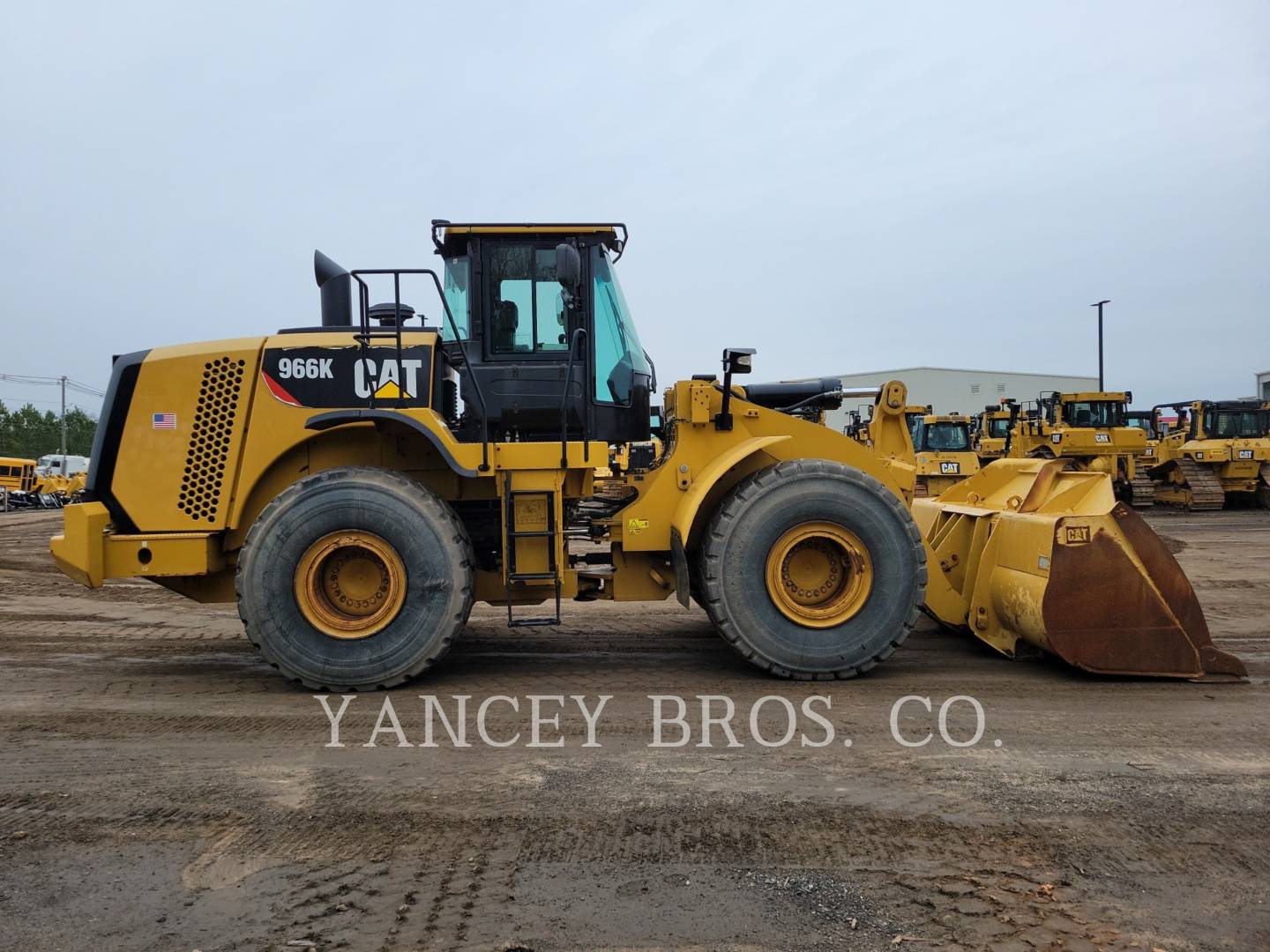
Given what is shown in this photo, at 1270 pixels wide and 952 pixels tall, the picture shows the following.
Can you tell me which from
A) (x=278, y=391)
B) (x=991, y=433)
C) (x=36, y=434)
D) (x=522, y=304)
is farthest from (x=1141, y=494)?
(x=36, y=434)

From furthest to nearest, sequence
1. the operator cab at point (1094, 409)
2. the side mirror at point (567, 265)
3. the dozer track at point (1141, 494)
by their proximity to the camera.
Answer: the dozer track at point (1141, 494) → the operator cab at point (1094, 409) → the side mirror at point (567, 265)

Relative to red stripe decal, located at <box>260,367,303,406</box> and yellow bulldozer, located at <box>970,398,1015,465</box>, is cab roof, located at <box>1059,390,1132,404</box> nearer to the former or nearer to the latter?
yellow bulldozer, located at <box>970,398,1015,465</box>

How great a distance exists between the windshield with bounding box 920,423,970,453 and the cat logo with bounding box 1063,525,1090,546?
61.3 ft

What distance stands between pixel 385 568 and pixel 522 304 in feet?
6.04

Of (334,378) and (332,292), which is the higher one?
(332,292)

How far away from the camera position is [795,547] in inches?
210

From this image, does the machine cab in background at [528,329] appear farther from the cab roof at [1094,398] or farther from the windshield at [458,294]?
the cab roof at [1094,398]

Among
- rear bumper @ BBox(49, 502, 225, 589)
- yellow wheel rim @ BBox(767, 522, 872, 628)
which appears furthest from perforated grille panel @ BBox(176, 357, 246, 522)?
yellow wheel rim @ BBox(767, 522, 872, 628)

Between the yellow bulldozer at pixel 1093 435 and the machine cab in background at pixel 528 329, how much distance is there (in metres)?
18.8

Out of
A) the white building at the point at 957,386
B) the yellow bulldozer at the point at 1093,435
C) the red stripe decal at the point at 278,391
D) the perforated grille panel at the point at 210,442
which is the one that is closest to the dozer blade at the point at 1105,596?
the red stripe decal at the point at 278,391

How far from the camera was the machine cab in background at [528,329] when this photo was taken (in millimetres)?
5629

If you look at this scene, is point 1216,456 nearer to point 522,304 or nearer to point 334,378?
point 522,304

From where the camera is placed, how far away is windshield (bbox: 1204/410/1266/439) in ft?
75.7

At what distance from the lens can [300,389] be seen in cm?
532
